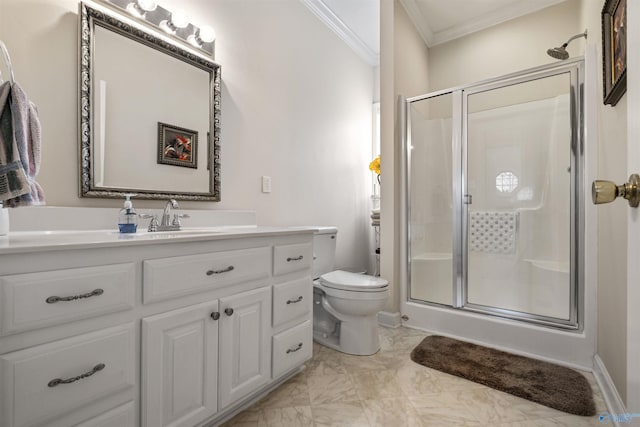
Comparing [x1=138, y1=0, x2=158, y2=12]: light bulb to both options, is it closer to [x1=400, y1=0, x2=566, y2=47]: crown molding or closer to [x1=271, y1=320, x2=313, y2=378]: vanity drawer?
[x1=271, y1=320, x2=313, y2=378]: vanity drawer

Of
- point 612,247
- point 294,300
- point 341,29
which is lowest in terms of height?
point 294,300

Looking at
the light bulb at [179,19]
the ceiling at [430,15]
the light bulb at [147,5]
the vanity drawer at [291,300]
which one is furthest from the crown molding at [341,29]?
the vanity drawer at [291,300]

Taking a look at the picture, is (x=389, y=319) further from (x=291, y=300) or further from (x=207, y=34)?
(x=207, y=34)

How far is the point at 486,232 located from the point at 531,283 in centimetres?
45

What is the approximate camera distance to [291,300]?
152cm

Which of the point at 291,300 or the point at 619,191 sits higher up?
the point at 619,191

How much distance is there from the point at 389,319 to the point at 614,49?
77.6 inches

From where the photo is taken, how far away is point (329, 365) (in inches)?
69.7

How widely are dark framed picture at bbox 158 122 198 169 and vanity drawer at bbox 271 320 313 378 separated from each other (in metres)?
1.04

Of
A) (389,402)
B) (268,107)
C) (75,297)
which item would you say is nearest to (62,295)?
(75,297)

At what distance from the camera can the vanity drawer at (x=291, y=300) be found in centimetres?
144

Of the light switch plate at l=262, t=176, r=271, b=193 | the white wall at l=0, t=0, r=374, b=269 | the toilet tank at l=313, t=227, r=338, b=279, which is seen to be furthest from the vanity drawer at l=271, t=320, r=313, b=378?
the light switch plate at l=262, t=176, r=271, b=193

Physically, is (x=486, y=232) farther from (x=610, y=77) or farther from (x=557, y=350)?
(x=610, y=77)

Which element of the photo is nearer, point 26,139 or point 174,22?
point 26,139
